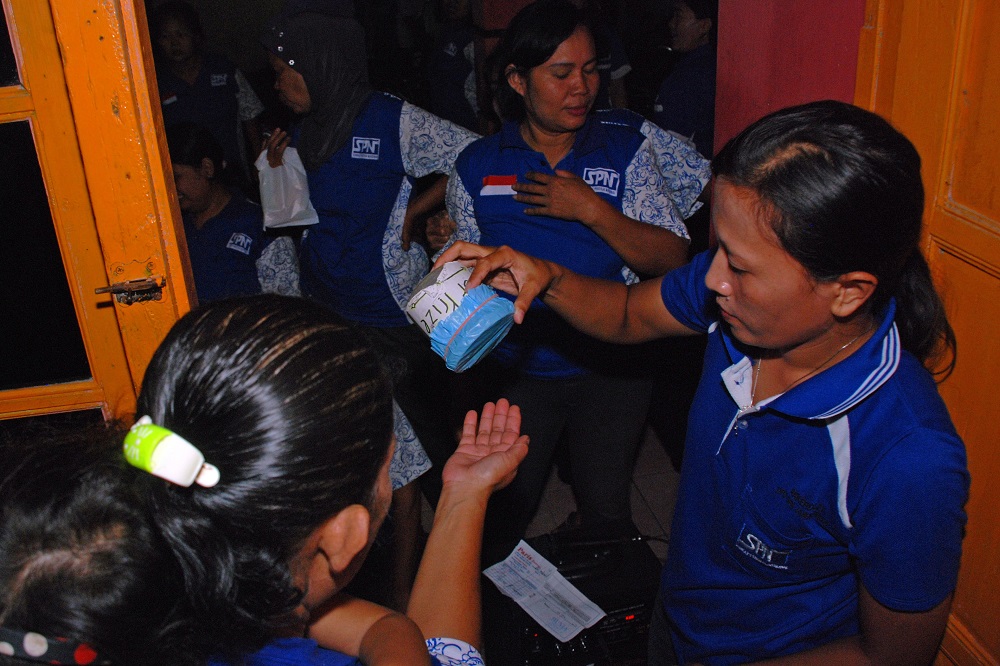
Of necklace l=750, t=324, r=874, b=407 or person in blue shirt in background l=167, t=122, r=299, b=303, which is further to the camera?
person in blue shirt in background l=167, t=122, r=299, b=303

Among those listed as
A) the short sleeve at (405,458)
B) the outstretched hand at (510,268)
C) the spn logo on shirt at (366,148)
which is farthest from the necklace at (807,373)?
the spn logo on shirt at (366,148)

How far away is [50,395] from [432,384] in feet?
7.68

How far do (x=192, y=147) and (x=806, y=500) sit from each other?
280cm

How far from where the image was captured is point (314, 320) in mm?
981

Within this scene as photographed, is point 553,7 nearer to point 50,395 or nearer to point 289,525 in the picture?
point 50,395

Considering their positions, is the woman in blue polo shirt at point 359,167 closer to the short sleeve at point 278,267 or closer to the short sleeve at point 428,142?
the short sleeve at point 428,142

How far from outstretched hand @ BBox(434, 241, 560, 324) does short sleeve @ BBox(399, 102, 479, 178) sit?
4.00 ft

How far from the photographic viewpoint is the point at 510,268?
1699mm

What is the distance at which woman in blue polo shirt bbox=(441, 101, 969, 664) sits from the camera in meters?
1.04

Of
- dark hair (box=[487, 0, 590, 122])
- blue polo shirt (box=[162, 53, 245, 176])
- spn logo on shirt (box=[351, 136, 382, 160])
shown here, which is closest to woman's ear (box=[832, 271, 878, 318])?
dark hair (box=[487, 0, 590, 122])

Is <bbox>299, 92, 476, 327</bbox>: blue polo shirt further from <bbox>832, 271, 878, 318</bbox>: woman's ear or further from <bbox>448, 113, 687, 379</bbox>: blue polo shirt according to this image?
<bbox>832, 271, 878, 318</bbox>: woman's ear

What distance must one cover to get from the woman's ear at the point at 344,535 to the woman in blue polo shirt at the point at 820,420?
0.68 meters

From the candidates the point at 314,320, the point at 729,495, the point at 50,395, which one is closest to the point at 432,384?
the point at 50,395

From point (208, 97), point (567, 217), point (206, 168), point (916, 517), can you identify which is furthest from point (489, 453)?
point (208, 97)
